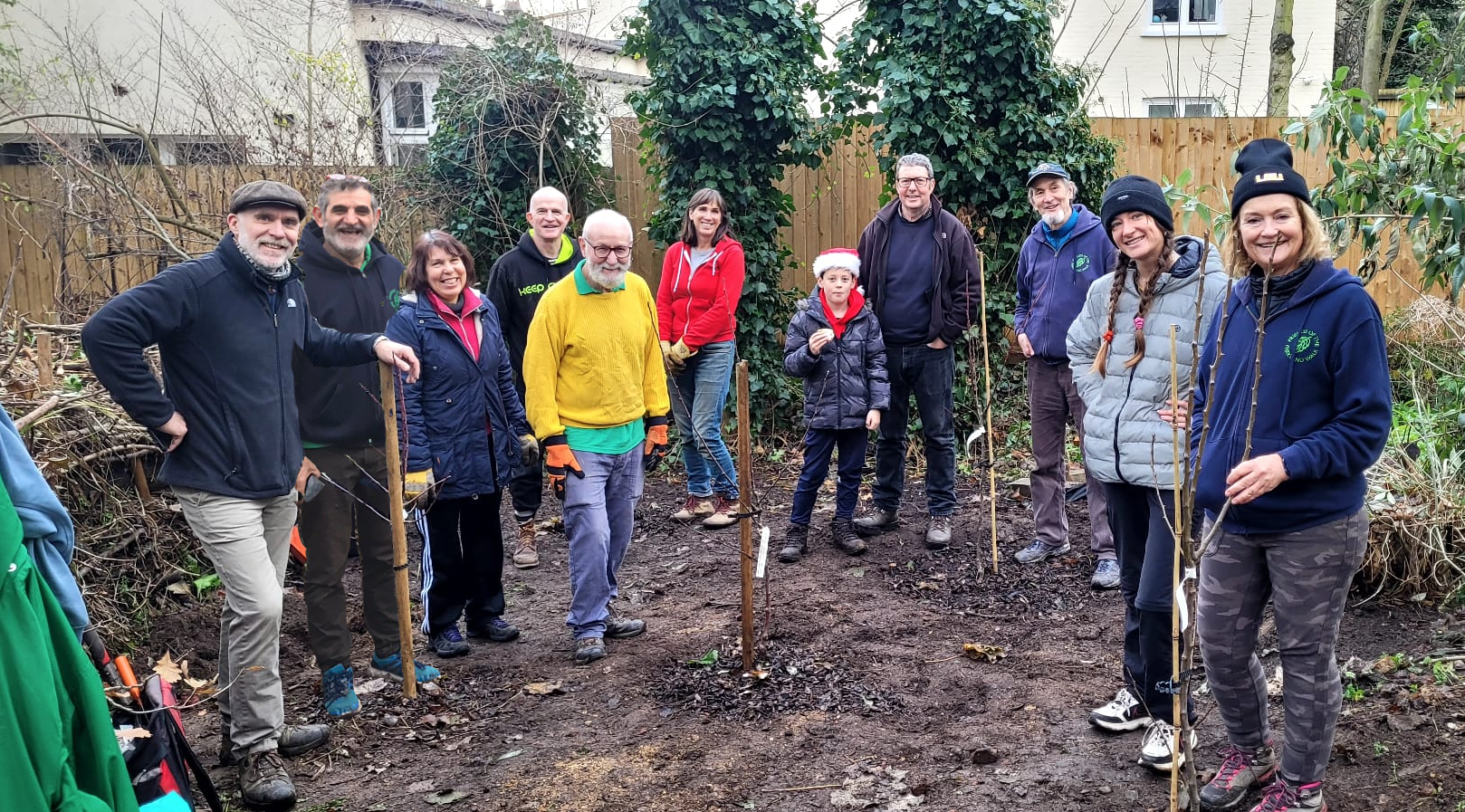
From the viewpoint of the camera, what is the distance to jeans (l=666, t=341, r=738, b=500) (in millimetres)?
7270

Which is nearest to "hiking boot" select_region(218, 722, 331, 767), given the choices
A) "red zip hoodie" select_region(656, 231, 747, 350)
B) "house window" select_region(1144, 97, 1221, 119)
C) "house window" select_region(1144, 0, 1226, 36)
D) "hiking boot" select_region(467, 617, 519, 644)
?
"hiking boot" select_region(467, 617, 519, 644)

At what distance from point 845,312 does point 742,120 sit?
3312 mm

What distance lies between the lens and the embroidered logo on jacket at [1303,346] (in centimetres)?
295

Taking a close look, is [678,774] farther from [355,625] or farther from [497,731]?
[355,625]

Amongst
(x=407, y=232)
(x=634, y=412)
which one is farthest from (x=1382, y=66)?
(x=634, y=412)

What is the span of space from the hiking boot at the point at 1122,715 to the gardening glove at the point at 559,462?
2452 mm

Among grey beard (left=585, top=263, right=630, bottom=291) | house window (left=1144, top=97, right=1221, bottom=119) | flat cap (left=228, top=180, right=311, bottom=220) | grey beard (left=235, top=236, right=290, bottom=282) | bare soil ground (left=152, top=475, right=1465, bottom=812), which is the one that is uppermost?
house window (left=1144, top=97, right=1221, bottom=119)

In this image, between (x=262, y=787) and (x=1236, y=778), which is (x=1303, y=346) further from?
(x=262, y=787)

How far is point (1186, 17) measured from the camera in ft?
59.4

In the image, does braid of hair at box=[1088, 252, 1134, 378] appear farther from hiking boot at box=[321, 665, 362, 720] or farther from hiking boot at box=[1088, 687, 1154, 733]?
hiking boot at box=[321, 665, 362, 720]

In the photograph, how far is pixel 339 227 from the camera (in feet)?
15.3

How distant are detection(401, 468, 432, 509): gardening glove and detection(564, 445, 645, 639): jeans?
65 cm

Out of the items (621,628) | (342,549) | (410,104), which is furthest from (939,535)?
(410,104)

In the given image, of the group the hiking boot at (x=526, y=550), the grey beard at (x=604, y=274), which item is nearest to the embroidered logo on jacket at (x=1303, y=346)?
the grey beard at (x=604, y=274)
